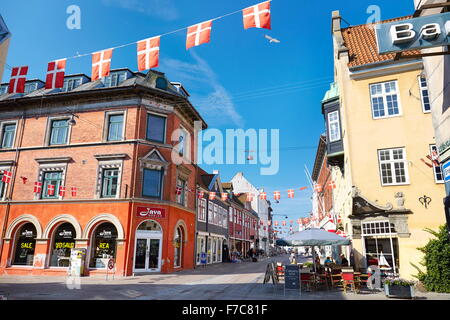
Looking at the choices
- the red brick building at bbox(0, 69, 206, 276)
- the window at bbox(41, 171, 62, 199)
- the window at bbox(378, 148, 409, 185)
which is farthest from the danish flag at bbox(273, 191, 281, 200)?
the window at bbox(41, 171, 62, 199)

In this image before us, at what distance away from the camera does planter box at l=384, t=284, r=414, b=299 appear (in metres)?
10.9

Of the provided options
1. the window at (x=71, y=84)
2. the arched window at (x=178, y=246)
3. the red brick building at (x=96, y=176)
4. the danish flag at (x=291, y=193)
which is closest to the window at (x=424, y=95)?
the danish flag at (x=291, y=193)

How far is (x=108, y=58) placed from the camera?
12.9m

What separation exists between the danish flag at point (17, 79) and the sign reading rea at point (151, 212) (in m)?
9.66

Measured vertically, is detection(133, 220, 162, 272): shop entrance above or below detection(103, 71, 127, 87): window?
below

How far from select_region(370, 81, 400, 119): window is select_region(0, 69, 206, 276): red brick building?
1331 cm

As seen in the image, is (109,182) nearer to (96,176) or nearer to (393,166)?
(96,176)

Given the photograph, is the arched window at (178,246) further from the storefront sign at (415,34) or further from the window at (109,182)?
the storefront sign at (415,34)

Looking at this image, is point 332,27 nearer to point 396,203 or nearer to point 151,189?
point 396,203

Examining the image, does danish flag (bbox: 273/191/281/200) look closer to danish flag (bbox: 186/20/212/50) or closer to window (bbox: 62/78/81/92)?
danish flag (bbox: 186/20/212/50)

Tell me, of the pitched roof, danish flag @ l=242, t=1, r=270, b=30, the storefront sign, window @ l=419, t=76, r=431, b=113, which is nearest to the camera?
the storefront sign

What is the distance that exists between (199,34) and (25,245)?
65.5ft

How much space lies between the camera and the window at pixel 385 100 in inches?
637
